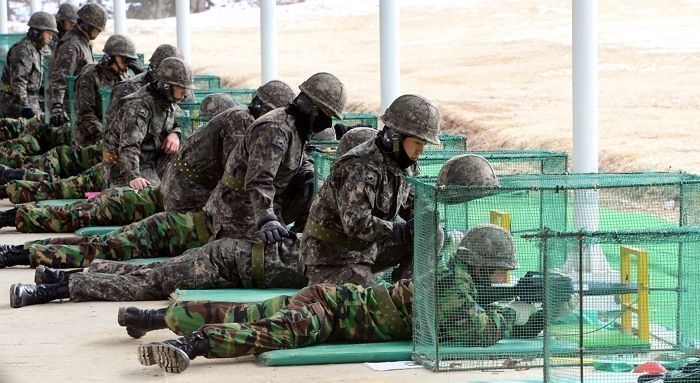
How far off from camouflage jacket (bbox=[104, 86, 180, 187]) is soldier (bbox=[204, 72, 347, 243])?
7.66 feet

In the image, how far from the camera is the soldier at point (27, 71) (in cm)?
1889

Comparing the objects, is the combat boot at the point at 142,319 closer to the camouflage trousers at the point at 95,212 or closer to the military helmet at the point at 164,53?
the camouflage trousers at the point at 95,212

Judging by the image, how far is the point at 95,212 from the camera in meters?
13.3

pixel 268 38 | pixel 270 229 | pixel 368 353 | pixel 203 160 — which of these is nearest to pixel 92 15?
pixel 268 38

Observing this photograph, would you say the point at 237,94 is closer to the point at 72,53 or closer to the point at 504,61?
the point at 72,53

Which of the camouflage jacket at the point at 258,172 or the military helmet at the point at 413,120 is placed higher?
the military helmet at the point at 413,120

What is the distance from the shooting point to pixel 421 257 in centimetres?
823

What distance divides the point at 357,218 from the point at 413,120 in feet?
2.10

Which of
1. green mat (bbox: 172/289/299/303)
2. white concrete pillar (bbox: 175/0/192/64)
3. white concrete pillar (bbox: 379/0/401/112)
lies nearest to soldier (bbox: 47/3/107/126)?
white concrete pillar (bbox: 175/0/192/64)

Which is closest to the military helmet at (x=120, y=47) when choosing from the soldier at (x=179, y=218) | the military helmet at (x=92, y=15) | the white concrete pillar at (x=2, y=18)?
the military helmet at (x=92, y=15)

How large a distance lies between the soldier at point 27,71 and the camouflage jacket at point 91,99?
346cm

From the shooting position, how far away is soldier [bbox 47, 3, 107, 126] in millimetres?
17016

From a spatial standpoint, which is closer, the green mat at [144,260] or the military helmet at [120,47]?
the green mat at [144,260]

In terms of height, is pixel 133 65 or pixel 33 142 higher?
pixel 133 65
